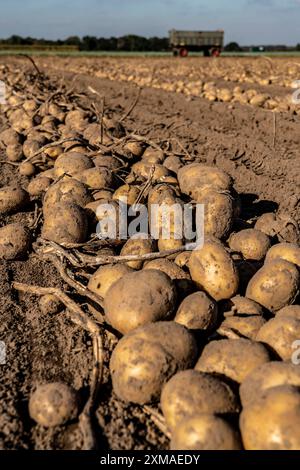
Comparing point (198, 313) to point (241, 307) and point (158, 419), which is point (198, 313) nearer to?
point (241, 307)

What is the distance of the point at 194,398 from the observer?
6.55 feet

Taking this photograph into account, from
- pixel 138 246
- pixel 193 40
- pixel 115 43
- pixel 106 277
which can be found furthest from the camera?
pixel 115 43

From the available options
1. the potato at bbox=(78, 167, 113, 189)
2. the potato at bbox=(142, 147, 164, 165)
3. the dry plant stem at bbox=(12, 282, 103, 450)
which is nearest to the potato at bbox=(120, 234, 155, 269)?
the dry plant stem at bbox=(12, 282, 103, 450)

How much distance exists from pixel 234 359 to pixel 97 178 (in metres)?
2.29

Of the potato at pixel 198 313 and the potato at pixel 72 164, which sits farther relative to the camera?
the potato at pixel 72 164

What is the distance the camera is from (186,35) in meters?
37.2

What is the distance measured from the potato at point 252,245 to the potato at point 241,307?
57 cm

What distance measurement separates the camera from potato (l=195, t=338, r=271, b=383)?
7.14 feet

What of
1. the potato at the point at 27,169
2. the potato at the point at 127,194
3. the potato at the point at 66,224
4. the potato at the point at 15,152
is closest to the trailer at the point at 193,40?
the potato at the point at 15,152

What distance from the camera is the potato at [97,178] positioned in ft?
13.2

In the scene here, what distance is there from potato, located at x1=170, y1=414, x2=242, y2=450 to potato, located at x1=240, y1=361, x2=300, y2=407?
160 mm

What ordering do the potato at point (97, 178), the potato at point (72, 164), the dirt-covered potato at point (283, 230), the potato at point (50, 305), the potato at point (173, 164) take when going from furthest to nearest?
1. the potato at point (173, 164)
2. the potato at point (72, 164)
3. the potato at point (97, 178)
4. the dirt-covered potato at point (283, 230)
5. the potato at point (50, 305)

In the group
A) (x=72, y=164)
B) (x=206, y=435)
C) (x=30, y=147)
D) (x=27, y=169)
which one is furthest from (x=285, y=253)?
(x=30, y=147)

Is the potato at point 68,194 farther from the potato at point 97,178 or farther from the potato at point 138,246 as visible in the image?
the potato at point 138,246
